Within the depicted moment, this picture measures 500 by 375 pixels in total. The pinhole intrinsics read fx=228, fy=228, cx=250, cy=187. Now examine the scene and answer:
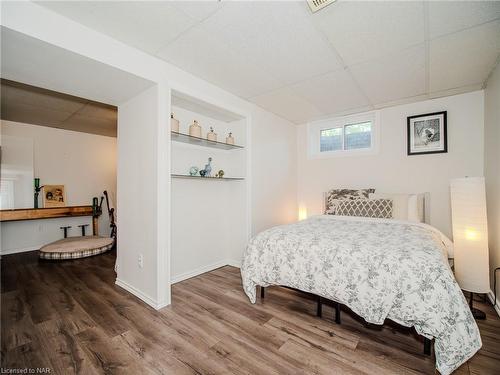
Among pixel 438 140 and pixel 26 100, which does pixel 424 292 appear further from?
pixel 26 100

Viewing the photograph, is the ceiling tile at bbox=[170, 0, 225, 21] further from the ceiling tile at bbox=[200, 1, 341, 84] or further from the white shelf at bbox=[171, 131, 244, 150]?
the white shelf at bbox=[171, 131, 244, 150]

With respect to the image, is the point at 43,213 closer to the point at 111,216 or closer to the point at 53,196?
the point at 53,196

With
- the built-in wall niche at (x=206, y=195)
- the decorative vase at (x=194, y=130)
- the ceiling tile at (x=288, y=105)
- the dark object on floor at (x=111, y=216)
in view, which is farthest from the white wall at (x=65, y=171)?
the ceiling tile at (x=288, y=105)

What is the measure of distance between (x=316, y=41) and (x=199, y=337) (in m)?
2.58

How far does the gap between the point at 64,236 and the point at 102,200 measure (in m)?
0.95

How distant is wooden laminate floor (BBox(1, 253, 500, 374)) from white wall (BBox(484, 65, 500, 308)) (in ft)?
2.02

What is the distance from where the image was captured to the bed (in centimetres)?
136

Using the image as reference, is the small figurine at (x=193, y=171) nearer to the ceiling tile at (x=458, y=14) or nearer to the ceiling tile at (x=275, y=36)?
the ceiling tile at (x=275, y=36)

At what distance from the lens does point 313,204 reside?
415 cm

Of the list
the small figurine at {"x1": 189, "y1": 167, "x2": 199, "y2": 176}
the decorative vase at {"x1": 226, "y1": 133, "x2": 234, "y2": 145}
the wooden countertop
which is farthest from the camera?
the wooden countertop

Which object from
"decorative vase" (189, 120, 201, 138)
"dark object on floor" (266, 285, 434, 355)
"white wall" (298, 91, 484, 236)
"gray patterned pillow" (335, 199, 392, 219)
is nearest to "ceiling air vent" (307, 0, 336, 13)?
"decorative vase" (189, 120, 201, 138)

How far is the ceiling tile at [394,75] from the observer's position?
2174mm

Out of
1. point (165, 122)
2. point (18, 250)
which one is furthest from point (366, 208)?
point (18, 250)

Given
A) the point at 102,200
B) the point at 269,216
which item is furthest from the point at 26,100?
the point at 269,216
